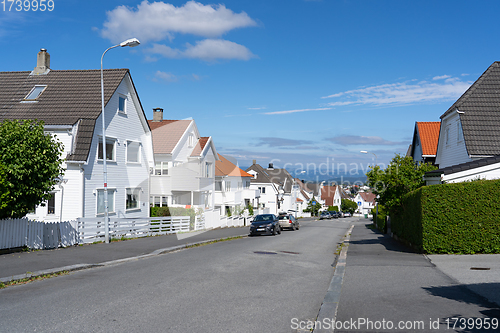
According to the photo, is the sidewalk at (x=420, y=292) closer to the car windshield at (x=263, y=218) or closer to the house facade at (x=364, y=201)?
the car windshield at (x=263, y=218)

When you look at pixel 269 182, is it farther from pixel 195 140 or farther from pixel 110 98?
pixel 110 98

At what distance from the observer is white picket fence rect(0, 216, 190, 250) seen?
1504 cm

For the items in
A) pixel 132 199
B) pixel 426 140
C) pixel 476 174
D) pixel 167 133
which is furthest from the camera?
pixel 167 133

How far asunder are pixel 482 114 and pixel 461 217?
10874 millimetres

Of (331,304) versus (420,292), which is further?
(420,292)

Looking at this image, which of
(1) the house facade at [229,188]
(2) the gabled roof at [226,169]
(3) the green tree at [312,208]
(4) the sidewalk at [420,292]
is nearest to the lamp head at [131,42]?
(4) the sidewalk at [420,292]

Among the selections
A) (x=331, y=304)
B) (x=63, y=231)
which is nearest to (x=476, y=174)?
(x=331, y=304)

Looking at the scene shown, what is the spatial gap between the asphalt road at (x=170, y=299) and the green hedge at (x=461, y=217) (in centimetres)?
407

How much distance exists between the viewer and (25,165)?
50.9ft

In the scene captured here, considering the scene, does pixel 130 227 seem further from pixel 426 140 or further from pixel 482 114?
pixel 426 140

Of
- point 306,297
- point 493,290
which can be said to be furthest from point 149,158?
point 493,290

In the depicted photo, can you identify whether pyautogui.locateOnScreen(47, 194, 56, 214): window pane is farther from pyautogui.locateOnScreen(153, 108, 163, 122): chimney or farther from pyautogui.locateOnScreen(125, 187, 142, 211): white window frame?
pyautogui.locateOnScreen(153, 108, 163, 122): chimney

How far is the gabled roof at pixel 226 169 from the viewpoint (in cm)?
5266

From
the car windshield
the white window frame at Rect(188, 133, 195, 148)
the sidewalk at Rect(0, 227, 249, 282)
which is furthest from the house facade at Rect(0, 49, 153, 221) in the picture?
the white window frame at Rect(188, 133, 195, 148)
